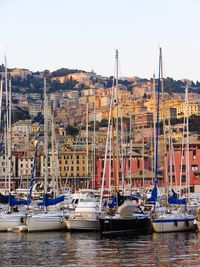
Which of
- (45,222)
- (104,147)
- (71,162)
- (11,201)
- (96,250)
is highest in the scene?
(104,147)

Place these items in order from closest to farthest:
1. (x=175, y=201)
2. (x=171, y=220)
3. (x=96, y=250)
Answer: (x=96, y=250) < (x=171, y=220) < (x=175, y=201)

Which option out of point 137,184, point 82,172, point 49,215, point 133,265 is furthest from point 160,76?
point 82,172

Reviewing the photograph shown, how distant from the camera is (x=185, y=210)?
32125 mm

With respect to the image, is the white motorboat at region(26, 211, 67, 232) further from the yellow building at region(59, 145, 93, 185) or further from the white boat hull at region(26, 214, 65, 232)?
the yellow building at region(59, 145, 93, 185)

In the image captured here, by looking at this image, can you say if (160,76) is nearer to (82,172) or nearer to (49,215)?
(49,215)

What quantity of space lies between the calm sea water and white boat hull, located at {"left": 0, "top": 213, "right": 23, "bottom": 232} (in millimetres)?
1619

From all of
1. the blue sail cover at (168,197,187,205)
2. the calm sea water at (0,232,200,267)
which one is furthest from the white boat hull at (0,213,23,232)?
the blue sail cover at (168,197,187,205)

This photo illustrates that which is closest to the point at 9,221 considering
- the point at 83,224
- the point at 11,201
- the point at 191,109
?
the point at 11,201

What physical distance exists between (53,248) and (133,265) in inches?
205

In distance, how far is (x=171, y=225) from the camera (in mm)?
30469

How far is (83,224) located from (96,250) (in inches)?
249

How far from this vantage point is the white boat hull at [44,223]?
1233 inches

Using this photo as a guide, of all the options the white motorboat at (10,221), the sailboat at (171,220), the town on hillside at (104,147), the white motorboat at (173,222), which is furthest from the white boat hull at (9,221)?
the white motorboat at (173,222)

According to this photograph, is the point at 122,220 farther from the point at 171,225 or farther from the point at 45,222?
the point at 45,222
